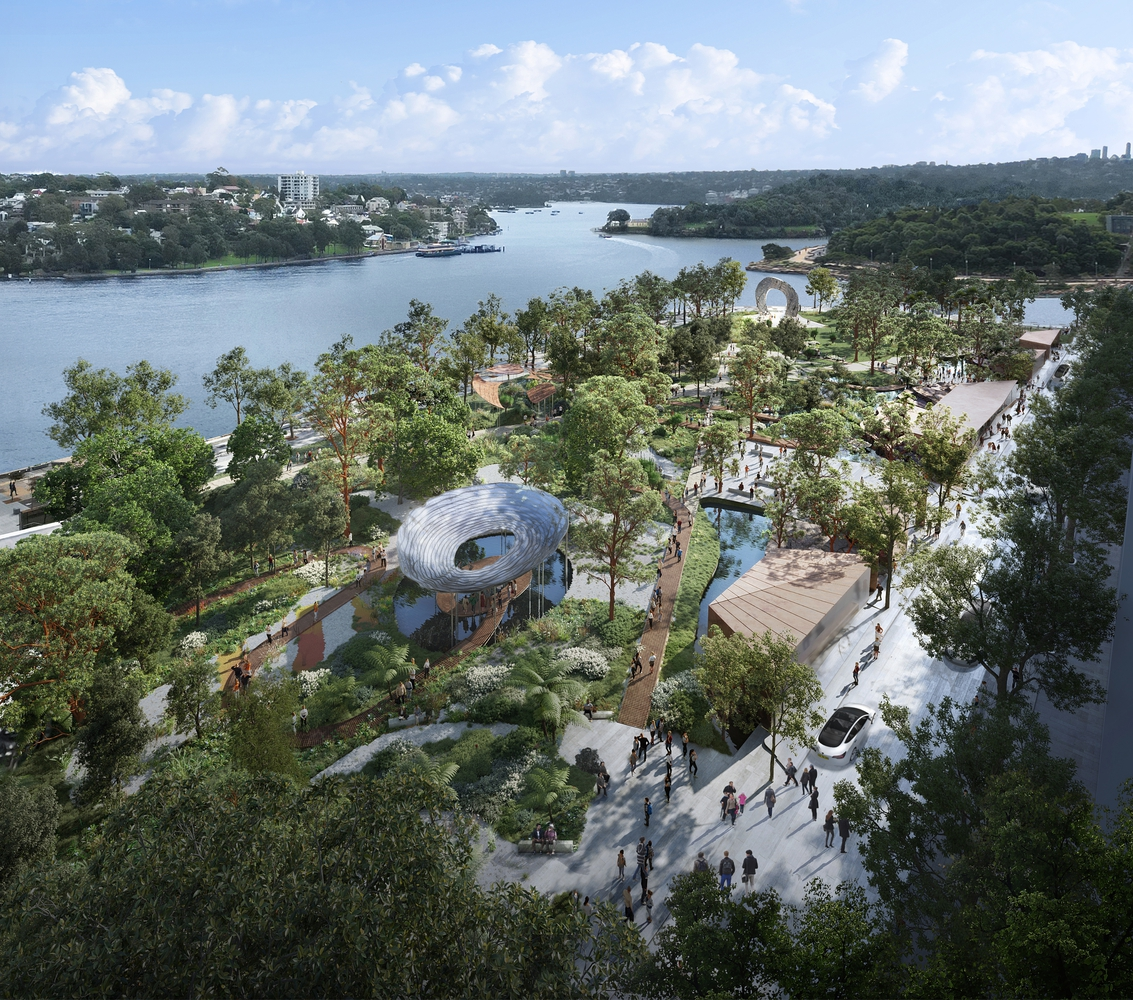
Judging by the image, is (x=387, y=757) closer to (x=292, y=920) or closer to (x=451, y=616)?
(x=451, y=616)

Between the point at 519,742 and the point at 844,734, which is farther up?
the point at 844,734

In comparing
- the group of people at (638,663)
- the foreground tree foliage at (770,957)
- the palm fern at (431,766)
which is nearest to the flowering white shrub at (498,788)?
the palm fern at (431,766)

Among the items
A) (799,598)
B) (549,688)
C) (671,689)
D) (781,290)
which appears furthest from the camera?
(781,290)

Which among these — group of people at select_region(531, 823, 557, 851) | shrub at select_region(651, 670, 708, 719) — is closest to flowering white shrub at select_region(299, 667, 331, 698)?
group of people at select_region(531, 823, 557, 851)

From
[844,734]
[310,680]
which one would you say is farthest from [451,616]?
[844,734]

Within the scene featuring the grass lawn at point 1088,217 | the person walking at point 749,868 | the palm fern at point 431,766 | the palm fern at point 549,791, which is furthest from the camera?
the grass lawn at point 1088,217

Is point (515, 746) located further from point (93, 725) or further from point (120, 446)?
point (120, 446)

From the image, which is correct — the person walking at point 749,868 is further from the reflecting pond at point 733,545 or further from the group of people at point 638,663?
the reflecting pond at point 733,545

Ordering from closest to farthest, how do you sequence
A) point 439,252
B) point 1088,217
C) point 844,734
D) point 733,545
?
point 844,734 < point 733,545 < point 1088,217 < point 439,252

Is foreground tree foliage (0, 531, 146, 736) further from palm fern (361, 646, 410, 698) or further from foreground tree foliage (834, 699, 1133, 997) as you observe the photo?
foreground tree foliage (834, 699, 1133, 997)
